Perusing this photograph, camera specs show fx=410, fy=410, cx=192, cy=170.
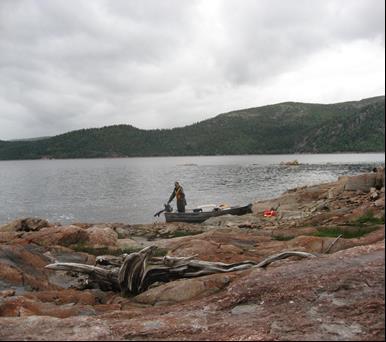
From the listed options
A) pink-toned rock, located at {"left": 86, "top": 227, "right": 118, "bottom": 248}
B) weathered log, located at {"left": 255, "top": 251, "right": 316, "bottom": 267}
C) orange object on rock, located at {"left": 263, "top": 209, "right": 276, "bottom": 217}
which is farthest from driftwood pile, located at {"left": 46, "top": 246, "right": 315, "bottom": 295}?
orange object on rock, located at {"left": 263, "top": 209, "right": 276, "bottom": 217}

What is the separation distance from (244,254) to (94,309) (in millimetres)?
5887

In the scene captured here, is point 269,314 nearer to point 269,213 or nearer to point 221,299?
point 221,299

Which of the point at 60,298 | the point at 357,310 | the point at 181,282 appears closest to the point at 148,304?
the point at 181,282

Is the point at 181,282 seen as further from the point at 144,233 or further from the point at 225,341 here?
the point at 144,233

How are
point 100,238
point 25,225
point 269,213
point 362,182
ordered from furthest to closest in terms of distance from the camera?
1. point 269,213
2. point 362,182
3. point 25,225
4. point 100,238

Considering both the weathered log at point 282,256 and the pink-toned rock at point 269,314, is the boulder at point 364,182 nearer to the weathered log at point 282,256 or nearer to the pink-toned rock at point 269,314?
the weathered log at point 282,256

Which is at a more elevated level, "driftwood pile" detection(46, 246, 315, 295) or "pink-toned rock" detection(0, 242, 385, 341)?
"pink-toned rock" detection(0, 242, 385, 341)

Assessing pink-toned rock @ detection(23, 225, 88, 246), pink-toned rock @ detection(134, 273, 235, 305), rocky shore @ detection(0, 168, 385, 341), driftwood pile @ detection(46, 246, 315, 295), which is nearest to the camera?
rocky shore @ detection(0, 168, 385, 341)

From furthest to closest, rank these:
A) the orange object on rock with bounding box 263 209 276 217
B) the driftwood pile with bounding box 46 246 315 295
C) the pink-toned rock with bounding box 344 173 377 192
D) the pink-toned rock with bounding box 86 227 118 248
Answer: the orange object on rock with bounding box 263 209 276 217, the pink-toned rock with bounding box 344 173 377 192, the pink-toned rock with bounding box 86 227 118 248, the driftwood pile with bounding box 46 246 315 295

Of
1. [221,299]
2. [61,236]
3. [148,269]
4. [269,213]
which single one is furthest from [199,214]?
[221,299]

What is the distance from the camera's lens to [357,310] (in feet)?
21.6

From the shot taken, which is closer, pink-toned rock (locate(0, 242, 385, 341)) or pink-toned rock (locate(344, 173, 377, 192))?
pink-toned rock (locate(0, 242, 385, 341))

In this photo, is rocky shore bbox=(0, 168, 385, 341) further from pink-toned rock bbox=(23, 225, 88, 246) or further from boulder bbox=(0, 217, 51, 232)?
boulder bbox=(0, 217, 51, 232)

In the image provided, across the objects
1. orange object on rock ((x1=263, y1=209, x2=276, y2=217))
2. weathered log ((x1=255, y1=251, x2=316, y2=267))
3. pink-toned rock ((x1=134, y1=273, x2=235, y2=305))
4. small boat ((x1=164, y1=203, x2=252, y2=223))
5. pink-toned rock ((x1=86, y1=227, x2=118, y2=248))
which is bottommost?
orange object on rock ((x1=263, y1=209, x2=276, y2=217))
